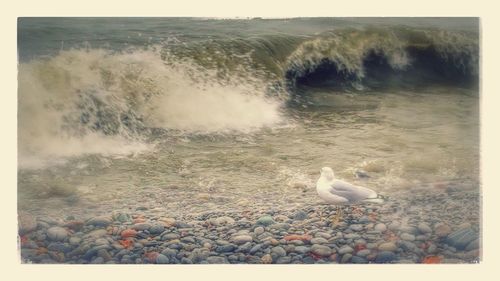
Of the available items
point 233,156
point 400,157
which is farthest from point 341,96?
point 233,156

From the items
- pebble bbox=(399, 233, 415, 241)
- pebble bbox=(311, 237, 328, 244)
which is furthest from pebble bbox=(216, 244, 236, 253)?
pebble bbox=(399, 233, 415, 241)

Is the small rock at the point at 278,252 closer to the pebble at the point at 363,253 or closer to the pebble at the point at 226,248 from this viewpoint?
the pebble at the point at 226,248

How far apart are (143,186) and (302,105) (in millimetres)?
1372

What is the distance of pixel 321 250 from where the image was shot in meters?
4.69

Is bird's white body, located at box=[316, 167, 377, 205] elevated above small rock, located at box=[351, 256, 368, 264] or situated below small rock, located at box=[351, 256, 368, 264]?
above

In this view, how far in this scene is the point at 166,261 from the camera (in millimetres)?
4676

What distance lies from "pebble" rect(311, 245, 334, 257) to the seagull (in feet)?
0.75

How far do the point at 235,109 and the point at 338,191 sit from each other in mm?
A: 996

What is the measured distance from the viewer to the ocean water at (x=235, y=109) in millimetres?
4738

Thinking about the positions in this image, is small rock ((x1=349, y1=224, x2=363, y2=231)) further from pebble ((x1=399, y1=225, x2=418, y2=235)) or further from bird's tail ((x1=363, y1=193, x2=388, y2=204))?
pebble ((x1=399, y1=225, x2=418, y2=235))

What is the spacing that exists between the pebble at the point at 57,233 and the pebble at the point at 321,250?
6.03ft

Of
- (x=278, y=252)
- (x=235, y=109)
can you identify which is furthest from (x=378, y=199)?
(x=235, y=109)

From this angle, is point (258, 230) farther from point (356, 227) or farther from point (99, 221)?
point (99, 221)

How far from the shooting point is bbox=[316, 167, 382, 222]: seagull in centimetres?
475
